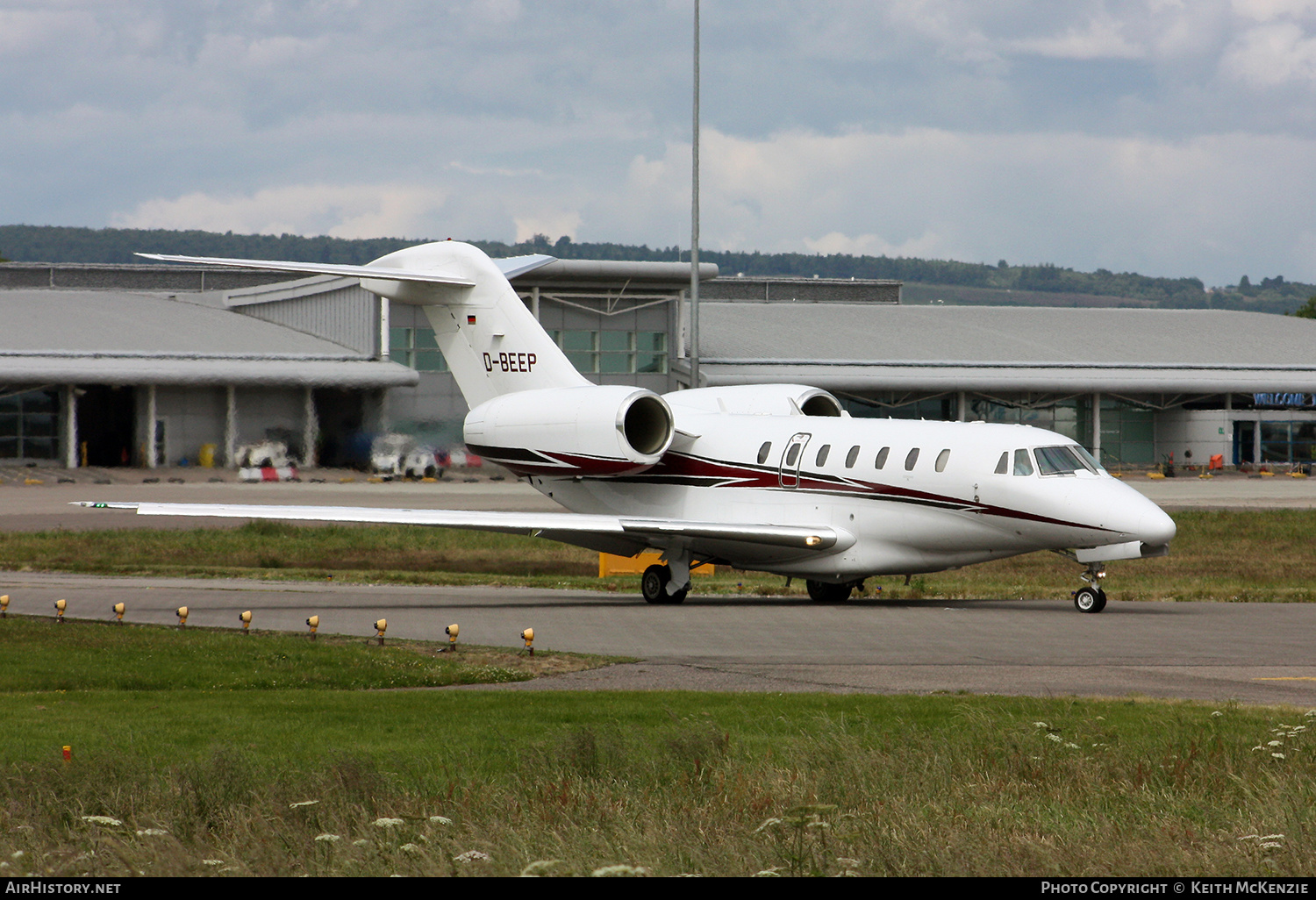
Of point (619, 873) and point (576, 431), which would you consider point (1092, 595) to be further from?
point (619, 873)

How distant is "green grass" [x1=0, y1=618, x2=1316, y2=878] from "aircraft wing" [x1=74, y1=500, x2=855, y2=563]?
8772 millimetres

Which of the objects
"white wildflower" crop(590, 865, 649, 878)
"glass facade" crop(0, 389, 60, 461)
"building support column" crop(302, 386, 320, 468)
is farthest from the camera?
"glass facade" crop(0, 389, 60, 461)

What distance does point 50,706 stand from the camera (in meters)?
13.0

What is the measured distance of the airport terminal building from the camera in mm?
59469

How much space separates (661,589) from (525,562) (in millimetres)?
9465

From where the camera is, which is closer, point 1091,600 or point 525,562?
point 1091,600

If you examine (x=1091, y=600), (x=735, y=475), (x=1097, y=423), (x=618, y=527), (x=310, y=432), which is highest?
(x=1097, y=423)

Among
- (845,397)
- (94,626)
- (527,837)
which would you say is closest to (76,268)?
(845,397)

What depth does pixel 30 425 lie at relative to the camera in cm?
6031

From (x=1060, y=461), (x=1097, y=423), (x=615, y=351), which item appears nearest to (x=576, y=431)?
(x=1060, y=461)

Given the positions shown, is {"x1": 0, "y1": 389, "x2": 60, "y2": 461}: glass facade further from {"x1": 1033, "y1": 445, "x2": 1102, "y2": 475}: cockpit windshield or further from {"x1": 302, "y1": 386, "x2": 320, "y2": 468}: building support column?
{"x1": 1033, "y1": 445, "x2": 1102, "y2": 475}: cockpit windshield

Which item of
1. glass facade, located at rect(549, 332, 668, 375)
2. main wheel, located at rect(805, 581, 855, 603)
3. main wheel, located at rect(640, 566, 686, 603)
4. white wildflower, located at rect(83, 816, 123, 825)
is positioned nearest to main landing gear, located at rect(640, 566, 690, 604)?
main wheel, located at rect(640, 566, 686, 603)

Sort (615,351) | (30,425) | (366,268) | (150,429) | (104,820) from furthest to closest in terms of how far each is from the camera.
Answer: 1. (615,351)
2. (30,425)
3. (150,429)
4. (366,268)
5. (104,820)
